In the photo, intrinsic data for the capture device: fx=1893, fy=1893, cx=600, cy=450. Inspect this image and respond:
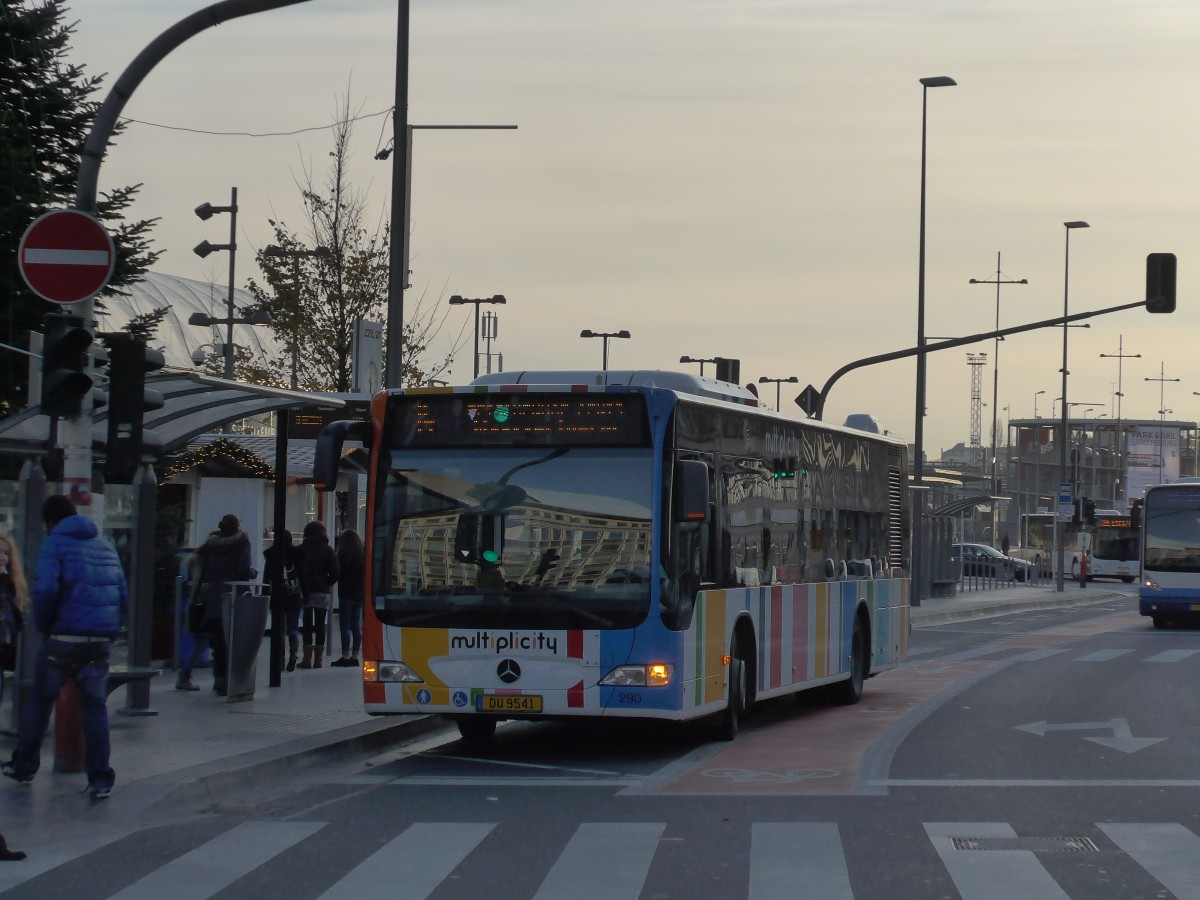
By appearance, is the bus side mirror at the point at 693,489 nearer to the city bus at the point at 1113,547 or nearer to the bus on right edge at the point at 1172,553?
the bus on right edge at the point at 1172,553

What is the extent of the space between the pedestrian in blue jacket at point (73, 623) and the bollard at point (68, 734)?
1.78ft

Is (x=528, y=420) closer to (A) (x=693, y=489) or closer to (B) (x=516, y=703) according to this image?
(A) (x=693, y=489)

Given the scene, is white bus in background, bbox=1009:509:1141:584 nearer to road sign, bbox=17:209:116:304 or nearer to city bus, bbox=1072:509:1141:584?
city bus, bbox=1072:509:1141:584

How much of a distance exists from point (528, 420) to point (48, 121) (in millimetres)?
16922

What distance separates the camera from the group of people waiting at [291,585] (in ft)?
59.6

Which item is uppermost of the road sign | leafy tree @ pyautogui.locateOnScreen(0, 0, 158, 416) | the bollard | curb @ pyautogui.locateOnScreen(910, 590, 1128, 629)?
leafy tree @ pyautogui.locateOnScreen(0, 0, 158, 416)

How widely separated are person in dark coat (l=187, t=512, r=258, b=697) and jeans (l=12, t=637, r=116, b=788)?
21.0ft

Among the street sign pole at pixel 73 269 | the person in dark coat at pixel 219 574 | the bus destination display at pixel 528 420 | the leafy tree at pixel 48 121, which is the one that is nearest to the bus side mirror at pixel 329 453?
the bus destination display at pixel 528 420

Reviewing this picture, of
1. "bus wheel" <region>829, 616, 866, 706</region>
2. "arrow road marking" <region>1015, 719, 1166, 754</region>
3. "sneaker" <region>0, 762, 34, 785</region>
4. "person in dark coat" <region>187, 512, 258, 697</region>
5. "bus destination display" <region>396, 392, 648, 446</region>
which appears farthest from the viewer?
"bus wheel" <region>829, 616, 866, 706</region>

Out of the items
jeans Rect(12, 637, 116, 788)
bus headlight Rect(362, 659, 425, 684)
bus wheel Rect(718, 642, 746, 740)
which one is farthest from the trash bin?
jeans Rect(12, 637, 116, 788)

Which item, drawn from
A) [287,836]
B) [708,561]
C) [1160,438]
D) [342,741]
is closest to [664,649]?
A: [708,561]

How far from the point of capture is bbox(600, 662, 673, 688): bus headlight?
1366 cm

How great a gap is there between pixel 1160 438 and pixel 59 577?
115 meters

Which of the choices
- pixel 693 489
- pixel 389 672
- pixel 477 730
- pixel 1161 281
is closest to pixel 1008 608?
pixel 1161 281
